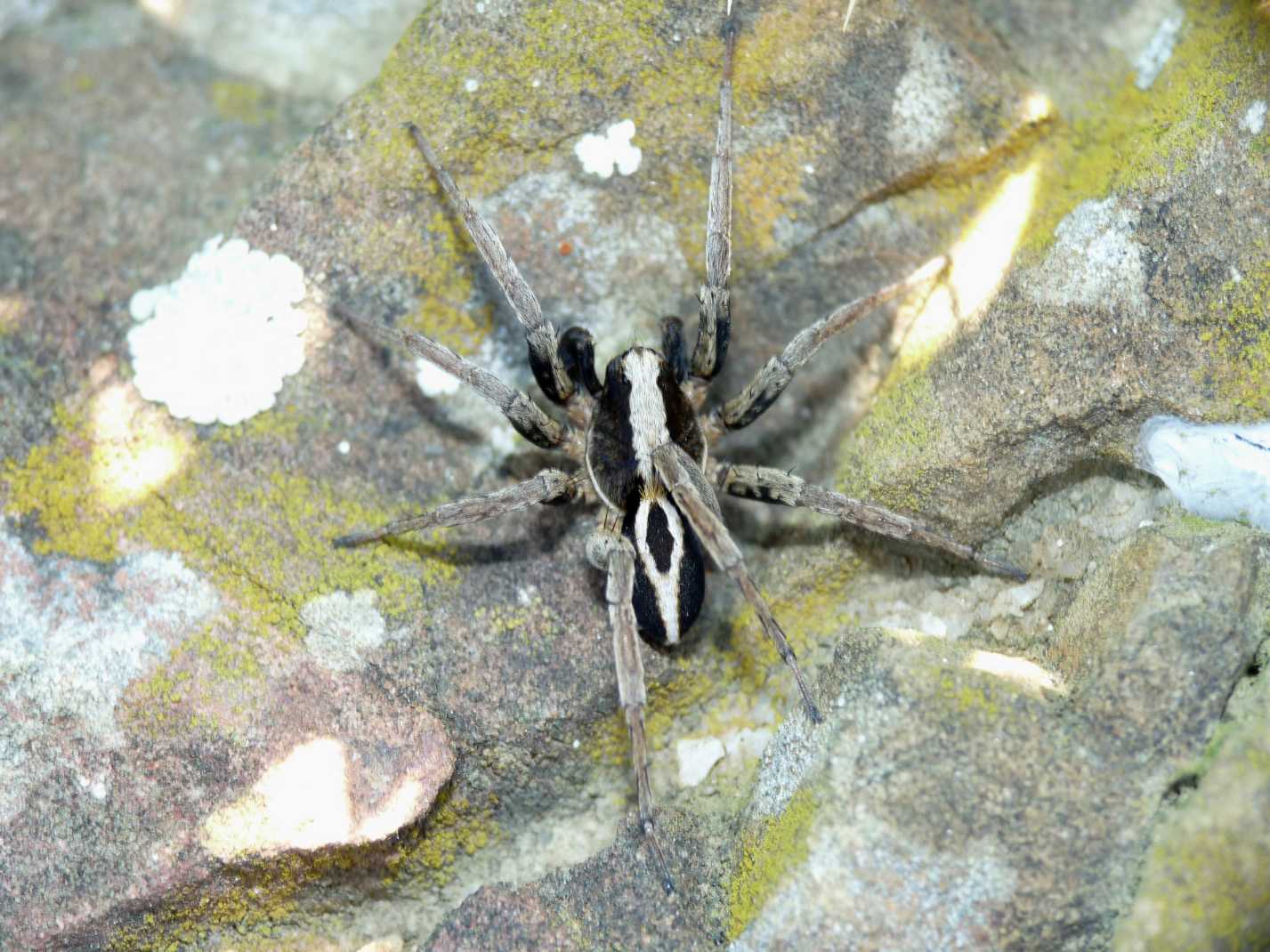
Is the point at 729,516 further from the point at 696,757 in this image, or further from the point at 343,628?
the point at 343,628

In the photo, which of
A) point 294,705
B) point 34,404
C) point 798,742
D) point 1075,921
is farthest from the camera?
point 34,404

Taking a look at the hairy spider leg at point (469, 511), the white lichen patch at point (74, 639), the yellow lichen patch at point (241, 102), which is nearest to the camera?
the white lichen patch at point (74, 639)

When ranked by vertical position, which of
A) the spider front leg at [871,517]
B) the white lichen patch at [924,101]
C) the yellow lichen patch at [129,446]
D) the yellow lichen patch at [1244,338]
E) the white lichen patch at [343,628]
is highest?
the white lichen patch at [924,101]

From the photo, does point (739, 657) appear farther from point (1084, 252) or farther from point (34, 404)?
point (34, 404)

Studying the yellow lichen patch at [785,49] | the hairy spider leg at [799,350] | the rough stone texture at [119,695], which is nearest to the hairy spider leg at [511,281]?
the hairy spider leg at [799,350]

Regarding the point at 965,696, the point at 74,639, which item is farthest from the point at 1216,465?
the point at 74,639

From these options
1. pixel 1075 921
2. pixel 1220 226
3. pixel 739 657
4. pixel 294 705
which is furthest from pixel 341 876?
pixel 1220 226

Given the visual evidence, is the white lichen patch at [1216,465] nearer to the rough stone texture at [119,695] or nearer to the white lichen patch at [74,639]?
the rough stone texture at [119,695]
